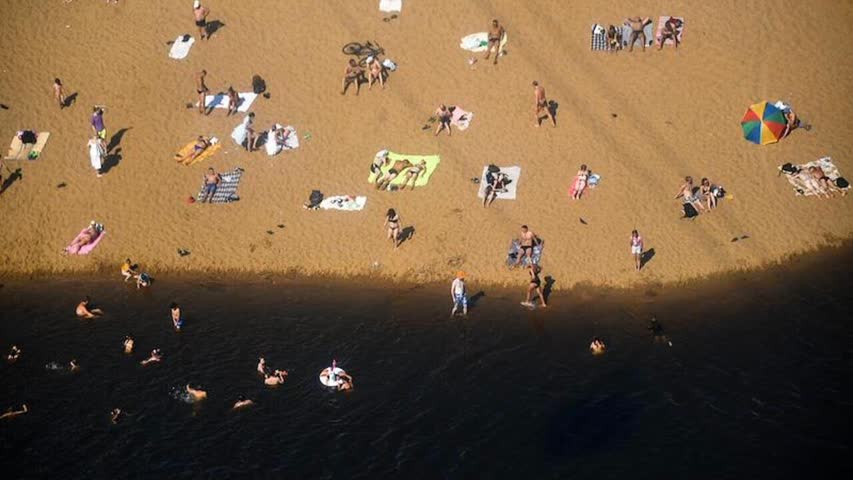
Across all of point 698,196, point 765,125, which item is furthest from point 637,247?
point 765,125

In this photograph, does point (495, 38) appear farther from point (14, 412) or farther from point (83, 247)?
point (14, 412)

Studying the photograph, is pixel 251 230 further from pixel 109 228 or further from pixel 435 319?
pixel 435 319

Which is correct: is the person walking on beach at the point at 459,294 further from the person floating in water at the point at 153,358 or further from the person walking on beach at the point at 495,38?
the person walking on beach at the point at 495,38

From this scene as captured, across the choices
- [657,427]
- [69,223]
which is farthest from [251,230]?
[657,427]

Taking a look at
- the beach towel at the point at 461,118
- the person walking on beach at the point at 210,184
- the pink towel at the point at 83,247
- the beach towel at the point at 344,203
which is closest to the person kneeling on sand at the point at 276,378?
the beach towel at the point at 344,203

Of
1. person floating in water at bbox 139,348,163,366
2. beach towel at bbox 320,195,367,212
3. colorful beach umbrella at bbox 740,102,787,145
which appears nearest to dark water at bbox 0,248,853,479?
person floating in water at bbox 139,348,163,366

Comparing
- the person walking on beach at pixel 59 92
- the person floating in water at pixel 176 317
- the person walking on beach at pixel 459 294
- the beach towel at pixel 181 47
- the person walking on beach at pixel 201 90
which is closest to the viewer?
the person walking on beach at pixel 459 294
